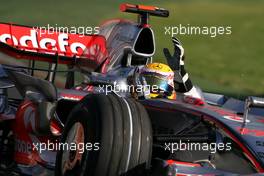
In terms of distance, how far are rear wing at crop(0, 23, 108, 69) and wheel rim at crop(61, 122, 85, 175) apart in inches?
107

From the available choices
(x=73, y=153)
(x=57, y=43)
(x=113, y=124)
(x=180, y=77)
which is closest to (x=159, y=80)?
(x=180, y=77)

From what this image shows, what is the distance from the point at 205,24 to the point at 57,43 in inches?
451

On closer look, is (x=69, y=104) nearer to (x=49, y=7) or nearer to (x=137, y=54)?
(x=137, y=54)

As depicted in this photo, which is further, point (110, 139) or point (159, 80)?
point (159, 80)

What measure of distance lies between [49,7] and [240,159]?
15403 millimetres

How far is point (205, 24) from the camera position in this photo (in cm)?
1916

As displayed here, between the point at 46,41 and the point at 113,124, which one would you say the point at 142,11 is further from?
the point at 113,124

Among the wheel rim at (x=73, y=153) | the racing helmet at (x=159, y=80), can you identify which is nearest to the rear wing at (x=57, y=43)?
the racing helmet at (x=159, y=80)

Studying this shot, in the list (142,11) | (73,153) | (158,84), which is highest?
(142,11)

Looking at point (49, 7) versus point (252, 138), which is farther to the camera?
point (49, 7)

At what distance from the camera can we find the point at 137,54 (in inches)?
313

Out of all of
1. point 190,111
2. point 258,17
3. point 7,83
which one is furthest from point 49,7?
point 190,111

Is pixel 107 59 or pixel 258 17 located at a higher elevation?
pixel 107 59

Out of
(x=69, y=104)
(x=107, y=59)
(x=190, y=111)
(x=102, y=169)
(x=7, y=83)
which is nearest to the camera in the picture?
(x=102, y=169)
